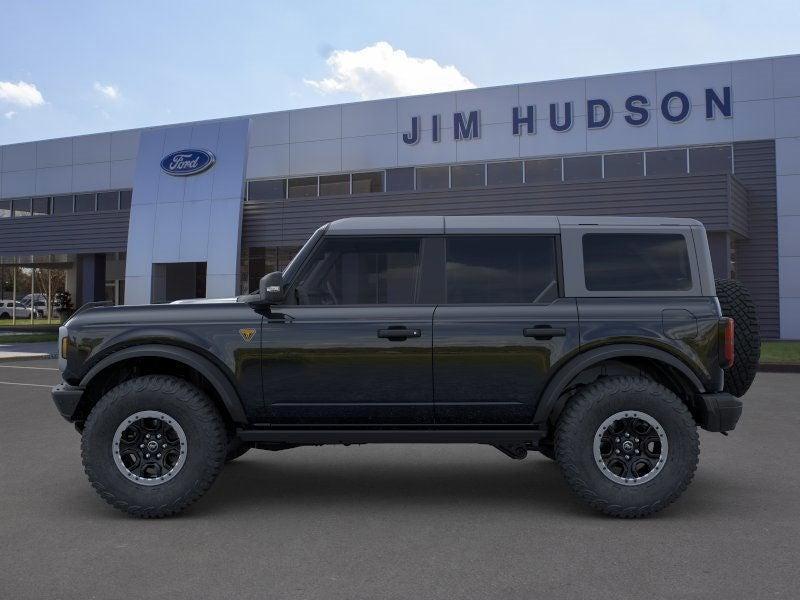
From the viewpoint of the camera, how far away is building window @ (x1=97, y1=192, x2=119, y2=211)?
103ft

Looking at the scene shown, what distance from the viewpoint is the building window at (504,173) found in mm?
25375

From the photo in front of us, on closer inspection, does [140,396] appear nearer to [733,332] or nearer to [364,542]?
[364,542]

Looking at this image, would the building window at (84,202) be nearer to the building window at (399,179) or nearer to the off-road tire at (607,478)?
the building window at (399,179)

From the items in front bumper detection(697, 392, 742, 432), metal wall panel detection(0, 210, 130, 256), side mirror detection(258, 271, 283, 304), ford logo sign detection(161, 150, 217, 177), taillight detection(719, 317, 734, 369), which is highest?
ford logo sign detection(161, 150, 217, 177)

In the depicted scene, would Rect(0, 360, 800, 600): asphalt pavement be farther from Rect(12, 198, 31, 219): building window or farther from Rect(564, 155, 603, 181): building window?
Rect(12, 198, 31, 219): building window

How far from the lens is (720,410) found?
4.97m

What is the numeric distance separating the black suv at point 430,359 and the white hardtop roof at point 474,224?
0.02 metres

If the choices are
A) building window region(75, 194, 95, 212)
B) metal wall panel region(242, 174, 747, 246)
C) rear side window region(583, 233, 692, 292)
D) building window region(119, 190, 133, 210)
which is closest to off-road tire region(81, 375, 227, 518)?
rear side window region(583, 233, 692, 292)

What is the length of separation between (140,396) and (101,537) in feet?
3.02

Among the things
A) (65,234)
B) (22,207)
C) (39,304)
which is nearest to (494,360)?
(65,234)

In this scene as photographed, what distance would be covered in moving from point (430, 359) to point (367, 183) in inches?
897

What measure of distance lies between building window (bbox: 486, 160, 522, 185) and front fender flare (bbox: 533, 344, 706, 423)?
815 inches

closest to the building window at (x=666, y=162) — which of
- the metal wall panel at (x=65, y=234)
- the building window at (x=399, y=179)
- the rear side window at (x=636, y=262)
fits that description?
the building window at (x=399, y=179)

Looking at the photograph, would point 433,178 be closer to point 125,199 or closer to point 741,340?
point 125,199
